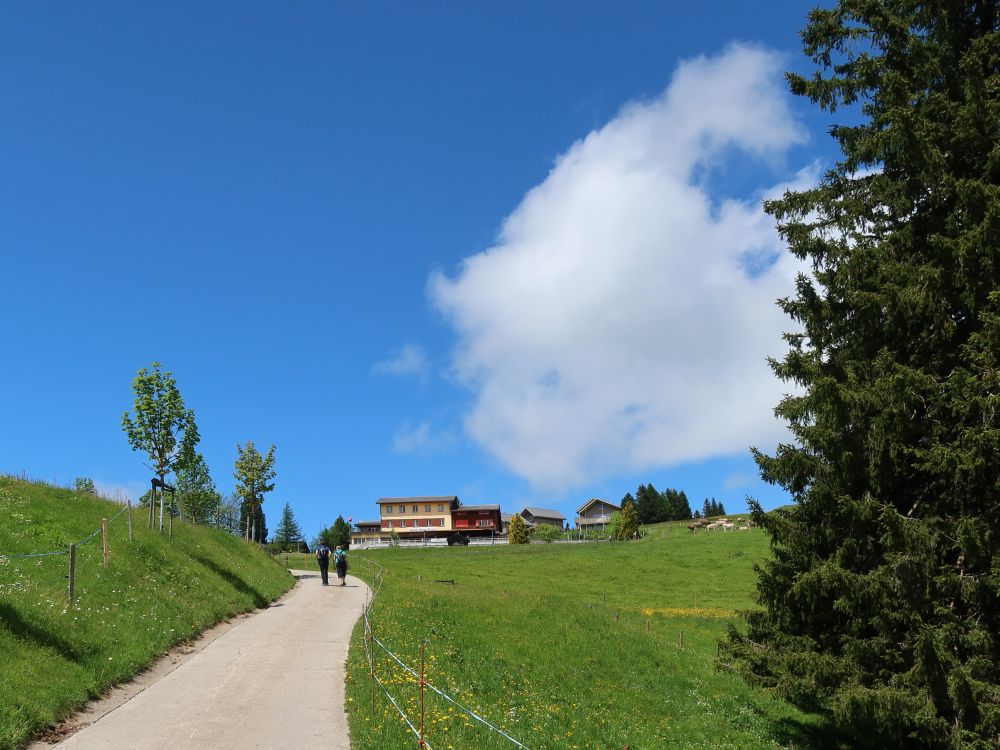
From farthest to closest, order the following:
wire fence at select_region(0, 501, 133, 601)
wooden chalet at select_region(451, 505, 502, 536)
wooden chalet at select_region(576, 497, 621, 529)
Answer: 1. wooden chalet at select_region(576, 497, 621, 529)
2. wooden chalet at select_region(451, 505, 502, 536)
3. wire fence at select_region(0, 501, 133, 601)

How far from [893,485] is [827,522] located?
159 cm

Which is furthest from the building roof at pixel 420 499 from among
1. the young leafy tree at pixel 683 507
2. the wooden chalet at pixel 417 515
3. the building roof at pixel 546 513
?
the young leafy tree at pixel 683 507

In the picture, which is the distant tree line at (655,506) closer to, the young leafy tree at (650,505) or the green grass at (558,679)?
the young leafy tree at (650,505)

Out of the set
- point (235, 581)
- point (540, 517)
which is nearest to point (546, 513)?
point (540, 517)

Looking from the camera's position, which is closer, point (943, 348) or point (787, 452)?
point (943, 348)

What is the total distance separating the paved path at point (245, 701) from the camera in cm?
1168

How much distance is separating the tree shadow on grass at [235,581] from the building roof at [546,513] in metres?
127

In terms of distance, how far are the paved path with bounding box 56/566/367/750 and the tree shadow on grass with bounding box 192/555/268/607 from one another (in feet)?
18.2

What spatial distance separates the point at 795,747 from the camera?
1816 cm

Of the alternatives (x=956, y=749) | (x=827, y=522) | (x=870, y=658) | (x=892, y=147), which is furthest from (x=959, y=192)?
(x=956, y=749)

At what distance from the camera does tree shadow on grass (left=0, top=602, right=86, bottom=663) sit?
13492mm

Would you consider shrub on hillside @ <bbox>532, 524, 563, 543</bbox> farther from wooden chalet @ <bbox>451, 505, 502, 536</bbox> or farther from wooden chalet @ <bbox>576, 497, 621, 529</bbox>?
wooden chalet @ <bbox>576, 497, 621, 529</bbox>

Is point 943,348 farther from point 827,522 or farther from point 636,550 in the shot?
point 636,550

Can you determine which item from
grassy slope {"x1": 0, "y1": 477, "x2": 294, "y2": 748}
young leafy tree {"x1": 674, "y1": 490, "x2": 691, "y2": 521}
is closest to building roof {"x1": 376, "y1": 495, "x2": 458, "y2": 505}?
young leafy tree {"x1": 674, "y1": 490, "x2": 691, "y2": 521}
